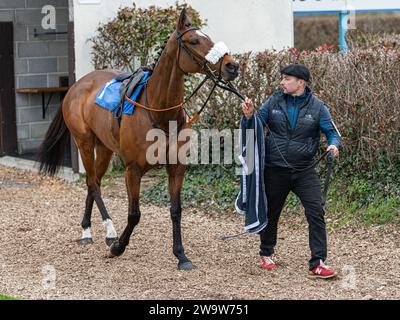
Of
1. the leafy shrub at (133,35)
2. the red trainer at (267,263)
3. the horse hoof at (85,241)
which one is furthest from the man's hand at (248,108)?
the leafy shrub at (133,35)

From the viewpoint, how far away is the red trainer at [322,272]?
6.81 m

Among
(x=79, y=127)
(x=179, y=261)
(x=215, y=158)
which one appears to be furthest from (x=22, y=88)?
(x=179, y=261)

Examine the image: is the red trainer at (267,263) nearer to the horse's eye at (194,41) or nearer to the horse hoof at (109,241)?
the horse hoof at (109,241)

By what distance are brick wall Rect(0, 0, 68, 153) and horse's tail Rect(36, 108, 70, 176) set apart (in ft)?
17.0

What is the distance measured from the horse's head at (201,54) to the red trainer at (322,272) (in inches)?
67.8

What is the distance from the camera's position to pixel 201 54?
680 cm

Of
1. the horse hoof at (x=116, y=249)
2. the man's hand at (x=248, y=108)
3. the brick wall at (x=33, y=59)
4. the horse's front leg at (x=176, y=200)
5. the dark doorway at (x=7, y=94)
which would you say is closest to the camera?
the man's hand at (x=248, y=108)

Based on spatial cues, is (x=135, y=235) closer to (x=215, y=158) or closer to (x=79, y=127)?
(x=79, y=127)

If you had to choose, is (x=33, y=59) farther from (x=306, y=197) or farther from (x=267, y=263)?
(x=306, y=197)

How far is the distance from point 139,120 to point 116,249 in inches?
49.2

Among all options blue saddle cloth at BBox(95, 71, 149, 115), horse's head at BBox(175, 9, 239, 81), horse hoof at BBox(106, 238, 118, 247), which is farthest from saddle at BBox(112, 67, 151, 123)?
horse hoof at BBox(106, 238, 118, 247)

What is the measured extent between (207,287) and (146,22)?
233 inches

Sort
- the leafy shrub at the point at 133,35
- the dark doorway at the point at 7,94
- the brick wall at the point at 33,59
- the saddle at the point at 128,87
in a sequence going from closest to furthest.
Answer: the saddle at the point at 128,87
the leafy shrub at the point at 133,35
the dark doorway at the point at 7,94
the brick wall at the point at 33,59

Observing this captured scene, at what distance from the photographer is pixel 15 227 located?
369 inches
